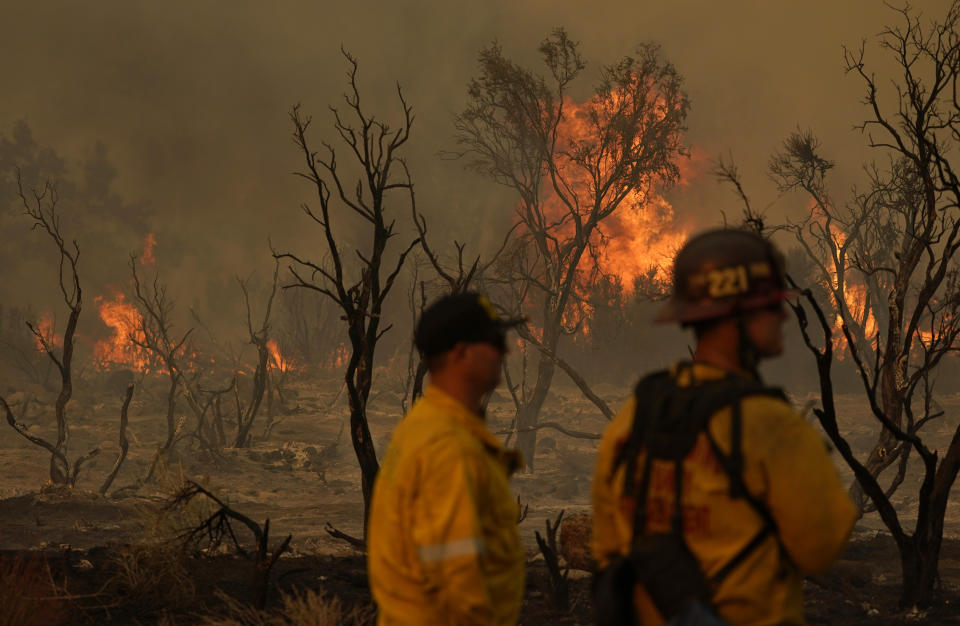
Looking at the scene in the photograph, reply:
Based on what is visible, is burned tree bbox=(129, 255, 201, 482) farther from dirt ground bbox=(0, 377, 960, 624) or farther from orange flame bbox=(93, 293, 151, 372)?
orange flame bbox=(93, 293, 151, 372)

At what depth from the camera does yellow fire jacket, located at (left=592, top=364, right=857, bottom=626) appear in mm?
1797

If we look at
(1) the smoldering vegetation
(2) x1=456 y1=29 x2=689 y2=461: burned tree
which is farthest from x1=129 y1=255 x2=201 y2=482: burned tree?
(2) x1=456 y1=29 x2=689 y2=461: burned tree

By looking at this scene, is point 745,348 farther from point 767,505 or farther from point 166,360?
point 166,360

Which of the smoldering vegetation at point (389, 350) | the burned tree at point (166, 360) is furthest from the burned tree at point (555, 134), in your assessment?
the burned tree at point (166, 360)

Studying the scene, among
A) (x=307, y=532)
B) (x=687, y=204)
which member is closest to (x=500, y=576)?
(x=307, y=532)

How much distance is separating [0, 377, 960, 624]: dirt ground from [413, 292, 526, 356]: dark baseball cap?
3.10 meters

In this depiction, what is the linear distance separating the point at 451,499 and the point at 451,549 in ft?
0.38

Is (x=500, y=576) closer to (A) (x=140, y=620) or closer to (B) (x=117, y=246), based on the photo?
(A) (x=140, y=620)

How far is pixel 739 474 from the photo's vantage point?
183cm

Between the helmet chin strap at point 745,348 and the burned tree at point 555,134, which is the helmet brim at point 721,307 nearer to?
the helmet chin strap at point 745,348

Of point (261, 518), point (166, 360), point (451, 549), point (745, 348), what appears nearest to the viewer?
point (745, 348)

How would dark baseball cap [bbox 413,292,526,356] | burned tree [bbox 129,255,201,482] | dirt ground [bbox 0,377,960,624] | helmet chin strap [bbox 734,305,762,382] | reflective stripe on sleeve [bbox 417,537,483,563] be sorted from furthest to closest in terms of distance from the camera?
burned tree [bbox 129,255,201,482]
dirt ground [bbox 0,377,960,624]
dark baseball cap [bbox 413,292,526,356]
reflective stripe on sleeve [bbox 417,537,483,563]
helmet chin strap [bbox 734,305,762,382]

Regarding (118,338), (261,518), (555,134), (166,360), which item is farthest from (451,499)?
(118,338)

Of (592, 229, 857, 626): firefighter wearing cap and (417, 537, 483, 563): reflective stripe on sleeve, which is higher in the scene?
(592, 229, 857, 626): firefighter wearing cap
